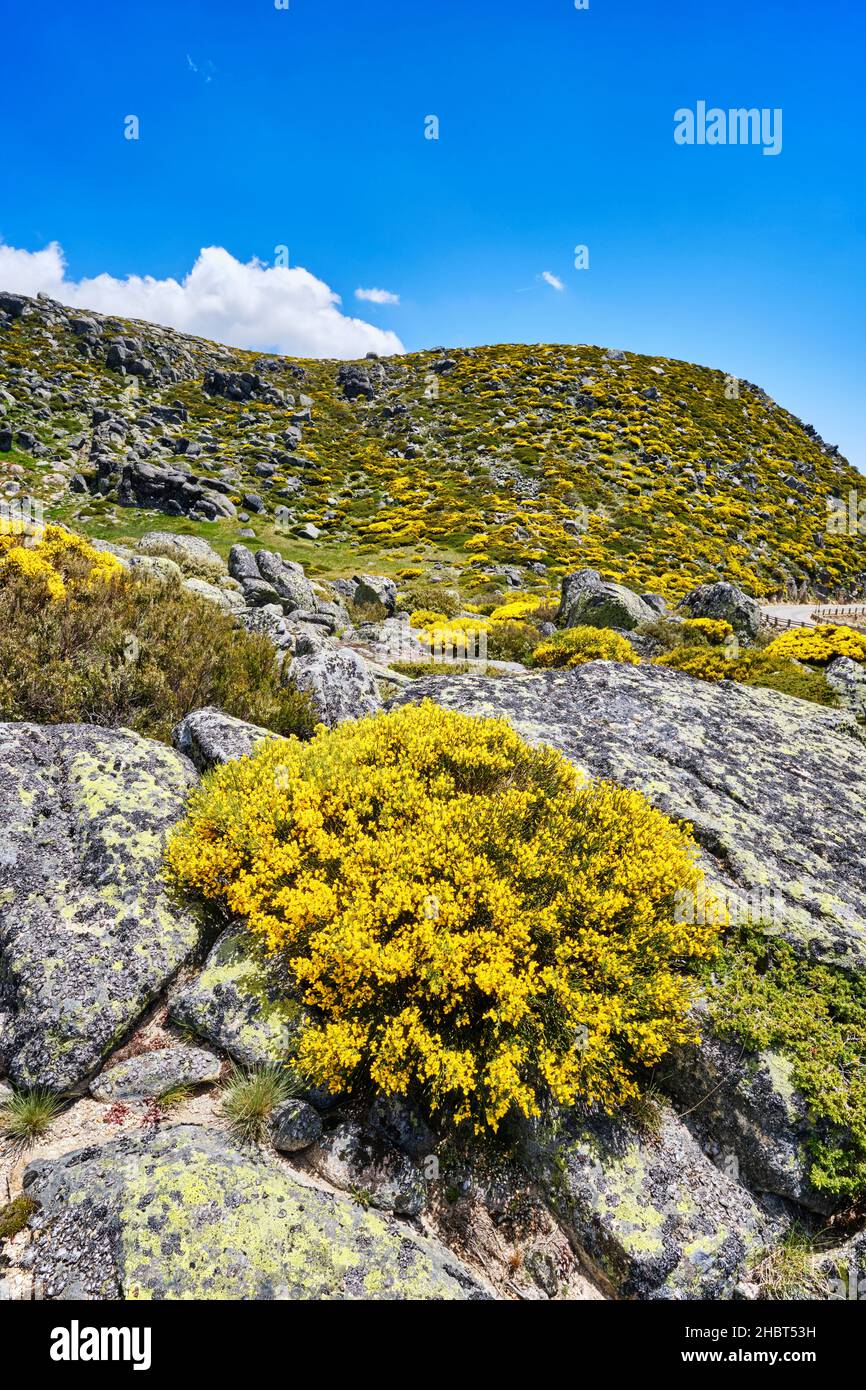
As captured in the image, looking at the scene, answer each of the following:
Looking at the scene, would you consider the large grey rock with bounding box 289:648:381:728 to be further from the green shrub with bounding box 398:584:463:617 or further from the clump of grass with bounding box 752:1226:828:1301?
the green shrub with bounding box 398:584:463:617

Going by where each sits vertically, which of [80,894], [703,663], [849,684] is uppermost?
[703,663]

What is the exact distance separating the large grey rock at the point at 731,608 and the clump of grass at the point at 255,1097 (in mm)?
26505

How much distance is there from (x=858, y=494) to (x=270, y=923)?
308 feet

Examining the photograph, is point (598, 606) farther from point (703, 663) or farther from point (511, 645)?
point (703, 663)

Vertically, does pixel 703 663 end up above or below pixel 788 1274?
above

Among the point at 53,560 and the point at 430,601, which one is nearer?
the point at 53,560

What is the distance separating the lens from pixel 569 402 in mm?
73812

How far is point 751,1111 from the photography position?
12.9ft

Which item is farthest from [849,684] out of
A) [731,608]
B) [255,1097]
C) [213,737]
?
[731,608]

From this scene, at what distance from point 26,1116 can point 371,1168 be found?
7.37 feet

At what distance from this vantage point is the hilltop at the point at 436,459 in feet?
142

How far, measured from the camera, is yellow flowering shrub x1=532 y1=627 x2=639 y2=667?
42.9ft
